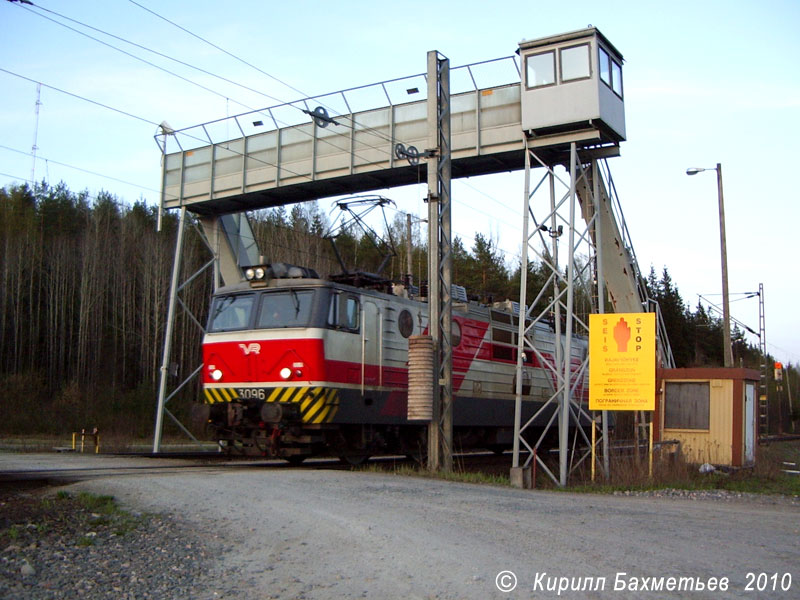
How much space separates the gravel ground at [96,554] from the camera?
5805 millimetres

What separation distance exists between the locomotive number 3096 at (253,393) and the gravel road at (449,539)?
10.6ft

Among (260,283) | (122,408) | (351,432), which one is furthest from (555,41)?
(122,408)

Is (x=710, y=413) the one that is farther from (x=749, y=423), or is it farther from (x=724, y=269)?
(x=724, y=269)

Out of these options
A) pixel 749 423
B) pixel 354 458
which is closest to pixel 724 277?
pixel 749 423

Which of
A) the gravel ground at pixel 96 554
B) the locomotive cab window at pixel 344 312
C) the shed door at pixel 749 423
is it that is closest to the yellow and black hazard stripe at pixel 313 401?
the locomotive cab window at pixel 344 312

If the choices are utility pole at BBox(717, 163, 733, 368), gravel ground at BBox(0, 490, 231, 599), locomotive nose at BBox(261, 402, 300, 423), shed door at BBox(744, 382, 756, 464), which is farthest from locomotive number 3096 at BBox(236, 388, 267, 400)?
utility pole at BBox(717, 163, 733, 368)

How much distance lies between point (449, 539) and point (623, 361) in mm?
8568

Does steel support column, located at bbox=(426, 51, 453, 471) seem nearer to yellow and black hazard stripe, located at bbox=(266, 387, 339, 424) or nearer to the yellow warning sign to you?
yellow and black hazard stripe, located at bbox=(266, 387, 339, 424)

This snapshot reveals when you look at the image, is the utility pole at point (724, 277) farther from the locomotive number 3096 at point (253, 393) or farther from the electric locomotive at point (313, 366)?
the locomotive number 3096 at point (253, 393)

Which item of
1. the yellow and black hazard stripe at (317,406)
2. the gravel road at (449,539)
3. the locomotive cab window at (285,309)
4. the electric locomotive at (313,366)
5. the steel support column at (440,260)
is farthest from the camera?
the steel support column at (440,260)

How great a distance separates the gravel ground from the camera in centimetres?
Answer: 580

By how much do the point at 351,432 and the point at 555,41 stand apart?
9.03m

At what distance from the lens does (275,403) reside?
1455 centimetres

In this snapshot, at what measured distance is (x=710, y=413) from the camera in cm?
1720
